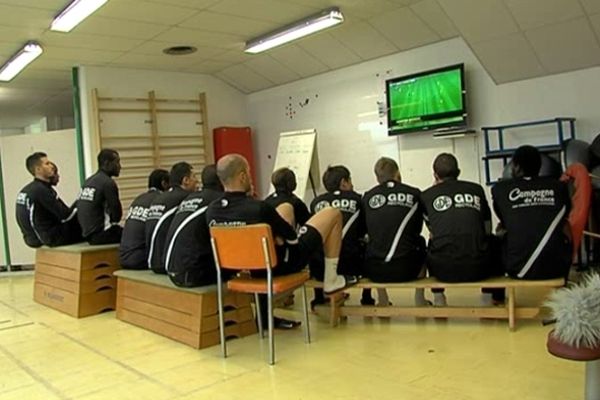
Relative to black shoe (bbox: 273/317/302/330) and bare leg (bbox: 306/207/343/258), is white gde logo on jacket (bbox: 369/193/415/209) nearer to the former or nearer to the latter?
bare leg (bbox: 306/207/343/258)

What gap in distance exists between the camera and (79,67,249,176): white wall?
768cm

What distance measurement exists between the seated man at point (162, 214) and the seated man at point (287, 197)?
2.43 feet

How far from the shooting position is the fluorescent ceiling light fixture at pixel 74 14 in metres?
5.09

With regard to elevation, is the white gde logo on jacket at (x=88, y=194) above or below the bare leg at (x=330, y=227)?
above

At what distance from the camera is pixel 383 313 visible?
3.97m

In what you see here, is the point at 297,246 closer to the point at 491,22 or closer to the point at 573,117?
the point at 491,22

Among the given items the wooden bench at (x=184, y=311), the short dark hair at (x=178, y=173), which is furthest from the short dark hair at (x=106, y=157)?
the wooden bench at (x=184, y=311)

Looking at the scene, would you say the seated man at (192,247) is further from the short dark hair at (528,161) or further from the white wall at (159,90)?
the white wall at (159,90)

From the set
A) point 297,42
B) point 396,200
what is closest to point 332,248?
point 396,200

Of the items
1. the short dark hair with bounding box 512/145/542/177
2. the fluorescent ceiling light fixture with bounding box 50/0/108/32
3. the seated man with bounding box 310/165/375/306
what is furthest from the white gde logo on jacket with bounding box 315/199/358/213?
the fluorescent ceiling light fixture with bounding box 50/0/108/32

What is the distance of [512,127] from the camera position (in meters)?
5.88

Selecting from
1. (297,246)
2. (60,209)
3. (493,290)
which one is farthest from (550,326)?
(60,209)

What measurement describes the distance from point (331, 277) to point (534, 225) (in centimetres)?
141

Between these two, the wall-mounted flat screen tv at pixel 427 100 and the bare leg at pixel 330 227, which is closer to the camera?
the bare leg at pixel 330 227
